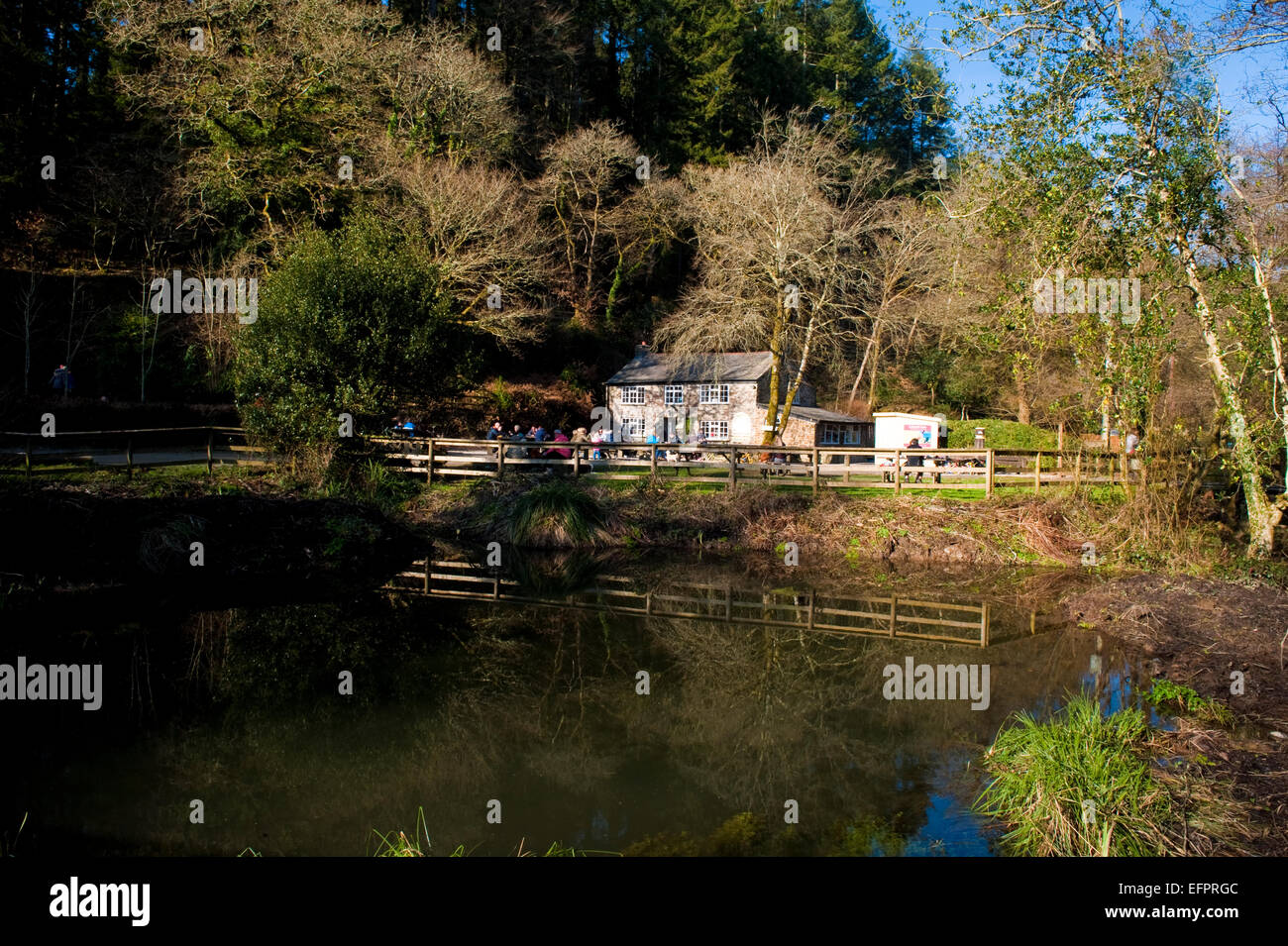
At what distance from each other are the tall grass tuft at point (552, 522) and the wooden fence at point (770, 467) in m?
2.57

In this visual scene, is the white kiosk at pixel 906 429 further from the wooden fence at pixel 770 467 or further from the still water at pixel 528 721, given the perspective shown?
the still water at pixel 528 721

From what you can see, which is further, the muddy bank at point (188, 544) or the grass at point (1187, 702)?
the muddy bank at point (188, 544)

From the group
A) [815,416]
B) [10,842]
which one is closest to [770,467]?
[815,416]

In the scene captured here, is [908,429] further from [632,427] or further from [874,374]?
[632,427]

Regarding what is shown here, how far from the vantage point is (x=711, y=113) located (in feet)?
141

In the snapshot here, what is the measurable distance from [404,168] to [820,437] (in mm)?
19738

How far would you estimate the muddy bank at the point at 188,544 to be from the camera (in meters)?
12.4

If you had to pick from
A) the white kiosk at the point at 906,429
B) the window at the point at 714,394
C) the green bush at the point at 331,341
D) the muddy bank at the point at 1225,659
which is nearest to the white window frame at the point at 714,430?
the window at the point at 714,394

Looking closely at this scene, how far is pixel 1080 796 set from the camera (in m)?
5.36

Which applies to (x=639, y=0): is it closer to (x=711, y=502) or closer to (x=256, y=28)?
(x=256, y=28)

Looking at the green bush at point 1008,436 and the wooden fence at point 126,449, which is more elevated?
the green bush at point 1008,436

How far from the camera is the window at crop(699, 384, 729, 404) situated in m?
35.7

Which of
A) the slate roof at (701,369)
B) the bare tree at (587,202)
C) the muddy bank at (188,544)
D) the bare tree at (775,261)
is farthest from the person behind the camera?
the bare tree at (587,202)
